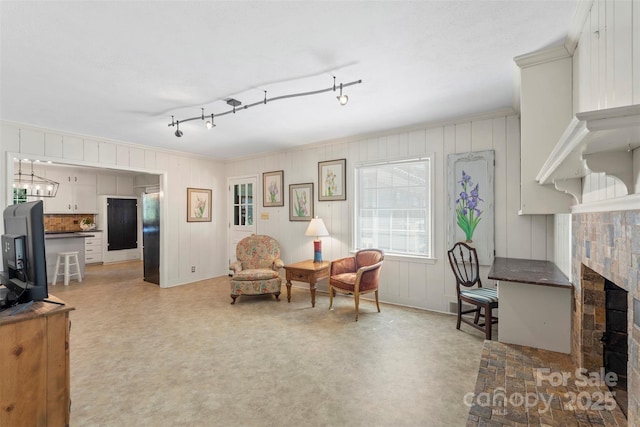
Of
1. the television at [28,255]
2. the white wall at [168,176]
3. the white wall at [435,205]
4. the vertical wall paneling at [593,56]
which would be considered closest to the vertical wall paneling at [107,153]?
the white wall at [168,176]

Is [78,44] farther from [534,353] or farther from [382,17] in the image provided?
[534,353]

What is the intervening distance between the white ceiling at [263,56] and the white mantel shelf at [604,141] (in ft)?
3.68

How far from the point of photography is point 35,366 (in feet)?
5.42

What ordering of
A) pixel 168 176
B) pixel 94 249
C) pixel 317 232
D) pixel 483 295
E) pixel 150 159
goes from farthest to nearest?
pixel 94 249 < pixel 168 176 < pixel 150 159 < pixel 317 232 < pixel 483 295

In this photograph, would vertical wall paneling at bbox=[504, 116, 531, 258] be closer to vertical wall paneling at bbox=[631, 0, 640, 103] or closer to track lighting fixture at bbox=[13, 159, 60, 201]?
vertical wall paneling at bbox=[631, 0, 640, 103]

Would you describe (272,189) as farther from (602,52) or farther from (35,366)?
(602,52)

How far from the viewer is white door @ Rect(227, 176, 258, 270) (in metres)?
6.04

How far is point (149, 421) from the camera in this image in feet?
6.25

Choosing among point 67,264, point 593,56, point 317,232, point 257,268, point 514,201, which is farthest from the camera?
point 67,264

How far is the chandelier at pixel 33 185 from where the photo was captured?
6.36 meters

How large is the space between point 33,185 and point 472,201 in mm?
8519

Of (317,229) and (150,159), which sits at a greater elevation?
(150,159)

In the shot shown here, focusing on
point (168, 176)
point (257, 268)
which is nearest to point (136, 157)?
point (168, 176)

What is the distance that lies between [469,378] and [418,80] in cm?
257
